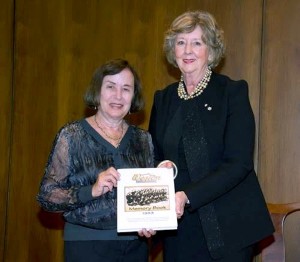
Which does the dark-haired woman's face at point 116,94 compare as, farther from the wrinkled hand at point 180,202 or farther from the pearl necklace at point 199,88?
the wrinkled hand at point 180,202

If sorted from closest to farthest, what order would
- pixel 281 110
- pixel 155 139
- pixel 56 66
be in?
pixel 155 139 < pixel 281 110 < pixel 56 66

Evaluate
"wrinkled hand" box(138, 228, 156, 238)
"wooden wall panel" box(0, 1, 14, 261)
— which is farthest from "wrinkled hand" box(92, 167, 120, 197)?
"wooden wall panel" box(0, 1, 14, 261)

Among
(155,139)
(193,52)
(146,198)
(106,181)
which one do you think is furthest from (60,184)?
(193,52)

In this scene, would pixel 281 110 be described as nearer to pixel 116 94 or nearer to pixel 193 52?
pixel 193 52

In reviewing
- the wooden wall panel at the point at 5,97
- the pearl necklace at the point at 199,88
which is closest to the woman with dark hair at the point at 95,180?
the pearl necklace at the point at 199,88

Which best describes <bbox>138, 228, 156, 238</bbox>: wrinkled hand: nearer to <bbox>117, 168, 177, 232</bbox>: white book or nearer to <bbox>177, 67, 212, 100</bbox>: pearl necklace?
<bbox>117, 168, 177, 232</bbox>: white book

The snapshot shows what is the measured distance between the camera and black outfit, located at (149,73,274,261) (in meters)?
1.96

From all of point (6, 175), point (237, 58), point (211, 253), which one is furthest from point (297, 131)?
point (6, 175)

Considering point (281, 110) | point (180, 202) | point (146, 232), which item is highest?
point (281, 110)

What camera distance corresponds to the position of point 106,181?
1.90m

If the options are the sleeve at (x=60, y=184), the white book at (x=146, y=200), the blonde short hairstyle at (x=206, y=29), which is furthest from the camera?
the blonde short hairstyle at (x=206, y=29)

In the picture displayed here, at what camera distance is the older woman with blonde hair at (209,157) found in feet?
6.43

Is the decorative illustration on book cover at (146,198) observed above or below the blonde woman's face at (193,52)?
below

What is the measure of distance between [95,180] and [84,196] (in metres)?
0.10
